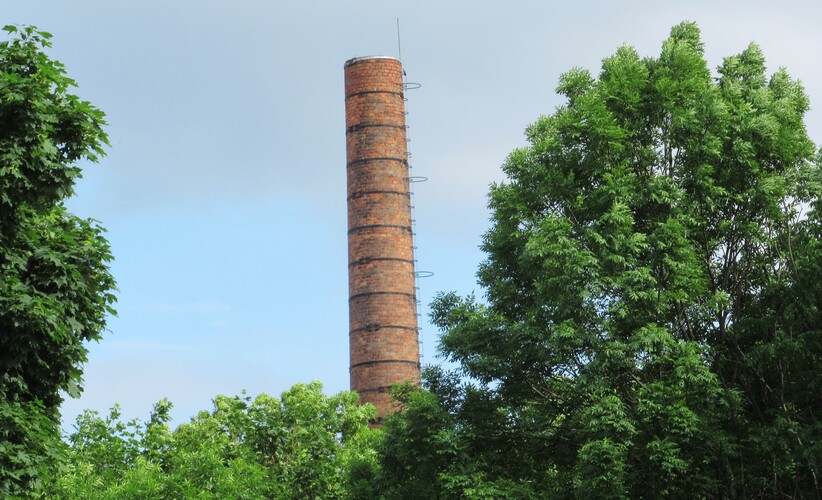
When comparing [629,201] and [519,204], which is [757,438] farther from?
[519,204]

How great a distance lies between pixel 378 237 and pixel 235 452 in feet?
33.9

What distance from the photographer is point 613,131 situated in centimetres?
2041

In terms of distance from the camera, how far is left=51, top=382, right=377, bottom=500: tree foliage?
1046 inches

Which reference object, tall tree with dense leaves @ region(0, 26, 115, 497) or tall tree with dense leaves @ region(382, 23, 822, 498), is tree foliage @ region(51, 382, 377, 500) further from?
tall tree with dense leaves @ region(0, 26, 115, 497)

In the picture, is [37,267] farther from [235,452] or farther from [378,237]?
[378,237]

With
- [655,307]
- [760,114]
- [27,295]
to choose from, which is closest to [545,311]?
[655,307]

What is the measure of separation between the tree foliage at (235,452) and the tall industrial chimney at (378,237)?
2818mm

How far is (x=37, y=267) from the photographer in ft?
48.5

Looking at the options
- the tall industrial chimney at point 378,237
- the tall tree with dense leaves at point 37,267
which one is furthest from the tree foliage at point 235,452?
the tall tree with dense leaves at point 37,267

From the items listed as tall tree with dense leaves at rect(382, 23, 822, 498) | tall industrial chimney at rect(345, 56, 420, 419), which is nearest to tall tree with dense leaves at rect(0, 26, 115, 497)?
tall tree with dense leaves at rect(382, 23, 822, 498)

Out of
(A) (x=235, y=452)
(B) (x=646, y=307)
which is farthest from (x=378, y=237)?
(B) (x=646, y=307)

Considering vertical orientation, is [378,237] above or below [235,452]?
Answer: above

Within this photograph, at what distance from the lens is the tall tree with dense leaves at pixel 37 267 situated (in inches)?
543

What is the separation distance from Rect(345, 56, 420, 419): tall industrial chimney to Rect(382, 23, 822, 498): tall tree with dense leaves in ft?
53.9
